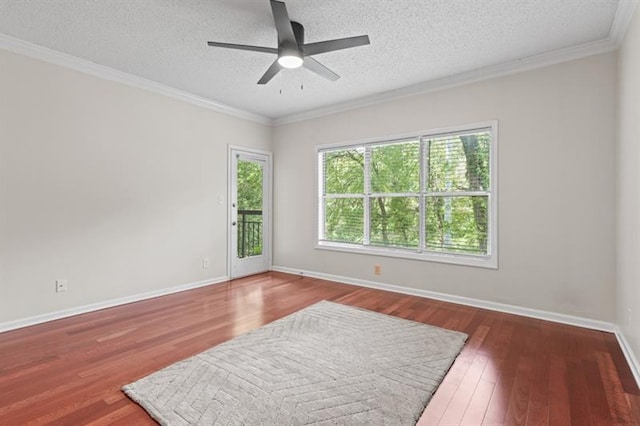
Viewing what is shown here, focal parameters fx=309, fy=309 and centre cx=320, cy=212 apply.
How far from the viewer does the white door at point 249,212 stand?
16.3 feet

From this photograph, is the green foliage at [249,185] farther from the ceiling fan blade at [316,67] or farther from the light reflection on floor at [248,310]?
the ceiling fan blade at [316,67]

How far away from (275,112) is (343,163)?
1440 mm

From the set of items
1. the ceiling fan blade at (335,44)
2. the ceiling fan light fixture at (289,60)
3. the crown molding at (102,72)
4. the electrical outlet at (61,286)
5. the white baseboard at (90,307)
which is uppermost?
the crown molding at (102,72)

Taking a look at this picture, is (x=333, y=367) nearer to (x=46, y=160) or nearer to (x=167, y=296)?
(x=167, y=296)

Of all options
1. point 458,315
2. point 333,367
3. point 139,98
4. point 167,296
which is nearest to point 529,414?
point 333,367

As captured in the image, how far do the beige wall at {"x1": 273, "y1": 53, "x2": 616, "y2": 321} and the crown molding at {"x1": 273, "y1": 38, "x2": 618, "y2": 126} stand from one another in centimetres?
7

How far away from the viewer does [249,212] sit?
527cm

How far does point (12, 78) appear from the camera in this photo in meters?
2.87

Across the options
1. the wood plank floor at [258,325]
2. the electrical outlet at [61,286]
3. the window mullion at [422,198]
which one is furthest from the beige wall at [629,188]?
the electrical outlet at [61,286]

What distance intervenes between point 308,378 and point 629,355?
2.40m

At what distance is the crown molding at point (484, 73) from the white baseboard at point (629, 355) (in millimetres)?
2561

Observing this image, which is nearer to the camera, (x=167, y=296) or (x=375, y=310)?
(x=375, y=310)

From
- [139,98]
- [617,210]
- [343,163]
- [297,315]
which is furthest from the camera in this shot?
[343,163]

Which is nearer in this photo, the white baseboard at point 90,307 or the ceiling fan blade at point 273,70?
the ceiling fan blade at point 273,70
